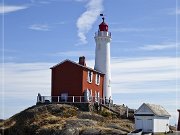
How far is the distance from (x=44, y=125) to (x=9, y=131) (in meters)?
4.30

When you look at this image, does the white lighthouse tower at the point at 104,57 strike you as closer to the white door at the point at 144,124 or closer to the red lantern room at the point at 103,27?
the red lantern room at the point at 103,27

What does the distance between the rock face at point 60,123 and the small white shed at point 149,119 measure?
1444mm

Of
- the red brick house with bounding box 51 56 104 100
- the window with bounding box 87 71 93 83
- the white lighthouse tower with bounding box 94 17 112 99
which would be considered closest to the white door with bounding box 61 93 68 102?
the red brick house with bounding box 51 56 104 100

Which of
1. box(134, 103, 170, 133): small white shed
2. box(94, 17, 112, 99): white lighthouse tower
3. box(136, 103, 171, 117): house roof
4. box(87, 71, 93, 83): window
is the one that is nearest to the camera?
box(134, 103, 170, 133): small white shed

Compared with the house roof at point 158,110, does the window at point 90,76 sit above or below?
above

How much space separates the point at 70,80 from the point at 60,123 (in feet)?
32.4

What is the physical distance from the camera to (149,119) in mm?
43562

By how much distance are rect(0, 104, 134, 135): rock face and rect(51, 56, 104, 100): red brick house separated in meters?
3.53

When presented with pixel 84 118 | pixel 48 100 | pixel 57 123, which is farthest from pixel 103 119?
pixel 48 100

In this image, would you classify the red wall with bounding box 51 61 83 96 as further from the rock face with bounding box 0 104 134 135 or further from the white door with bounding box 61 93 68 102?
the rock face with bounding box 0 104 134 135

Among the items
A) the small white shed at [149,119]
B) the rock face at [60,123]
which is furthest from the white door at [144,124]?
the rock face at [60,123]

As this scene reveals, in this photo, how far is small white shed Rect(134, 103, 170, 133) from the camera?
43.4 m

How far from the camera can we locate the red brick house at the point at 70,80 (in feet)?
177

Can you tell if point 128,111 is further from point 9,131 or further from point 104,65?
point 9,131
